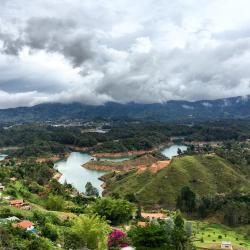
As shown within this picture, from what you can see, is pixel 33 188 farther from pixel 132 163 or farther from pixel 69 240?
pixel 132 163

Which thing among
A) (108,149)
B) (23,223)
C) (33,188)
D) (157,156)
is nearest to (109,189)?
(33,188)

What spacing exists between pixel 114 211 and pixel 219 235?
1373cm

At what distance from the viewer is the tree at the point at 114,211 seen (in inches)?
2287

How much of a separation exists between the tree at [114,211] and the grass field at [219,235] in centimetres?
919

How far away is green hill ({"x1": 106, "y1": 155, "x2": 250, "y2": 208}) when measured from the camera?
92812 millimetres

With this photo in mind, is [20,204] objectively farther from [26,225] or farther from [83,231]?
[83,231]

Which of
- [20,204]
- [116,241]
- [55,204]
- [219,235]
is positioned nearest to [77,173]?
[55,204]

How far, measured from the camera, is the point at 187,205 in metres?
78.9

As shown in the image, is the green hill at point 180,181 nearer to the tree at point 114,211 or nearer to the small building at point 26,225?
the tree at point 114,211

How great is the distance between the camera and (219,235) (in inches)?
2274

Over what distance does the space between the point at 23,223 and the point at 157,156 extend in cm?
11652

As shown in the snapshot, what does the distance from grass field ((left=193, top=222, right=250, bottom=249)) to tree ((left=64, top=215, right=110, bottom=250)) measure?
14.4 m

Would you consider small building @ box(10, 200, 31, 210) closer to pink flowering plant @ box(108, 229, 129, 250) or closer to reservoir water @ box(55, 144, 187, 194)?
pink flowering plant @ box(108, 229, 129, 250)

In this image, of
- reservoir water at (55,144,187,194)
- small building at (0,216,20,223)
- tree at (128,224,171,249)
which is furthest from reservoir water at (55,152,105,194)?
tree at (128,224,171,249)
